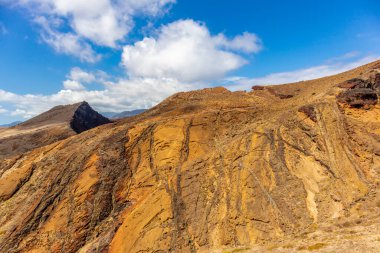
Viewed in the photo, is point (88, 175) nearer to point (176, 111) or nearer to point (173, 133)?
point (173, 133)

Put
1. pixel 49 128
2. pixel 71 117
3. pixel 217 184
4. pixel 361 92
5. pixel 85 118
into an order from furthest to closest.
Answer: pixel 85 118 < pixel 71 117 < pixel 49 128 < pixel 361 92 < pixel 217 184

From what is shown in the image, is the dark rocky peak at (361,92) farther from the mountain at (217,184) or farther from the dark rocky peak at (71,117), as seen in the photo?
the dark rocky peak at (71,117)

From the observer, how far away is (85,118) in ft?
269

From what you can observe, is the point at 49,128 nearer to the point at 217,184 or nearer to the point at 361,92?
the point at 217,184

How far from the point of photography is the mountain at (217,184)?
18.0 m

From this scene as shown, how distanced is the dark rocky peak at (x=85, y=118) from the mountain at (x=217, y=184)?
47.4 meters

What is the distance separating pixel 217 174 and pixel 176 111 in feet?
37.8

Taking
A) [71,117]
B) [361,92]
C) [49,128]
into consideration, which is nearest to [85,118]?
[71,117]

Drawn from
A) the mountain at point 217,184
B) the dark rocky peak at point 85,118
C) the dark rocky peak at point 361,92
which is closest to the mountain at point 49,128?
the dark rocky peak at point 85,118

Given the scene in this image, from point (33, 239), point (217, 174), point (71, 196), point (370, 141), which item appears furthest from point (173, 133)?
point (370, 141)

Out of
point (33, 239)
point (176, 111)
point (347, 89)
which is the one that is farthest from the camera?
A: point (176, 111)

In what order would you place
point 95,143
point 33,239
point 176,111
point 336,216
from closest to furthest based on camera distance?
point 336,216, point 33,239, point 95,143, point 176,111

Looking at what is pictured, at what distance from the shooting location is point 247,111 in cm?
2905

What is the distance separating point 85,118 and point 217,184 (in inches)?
2691
